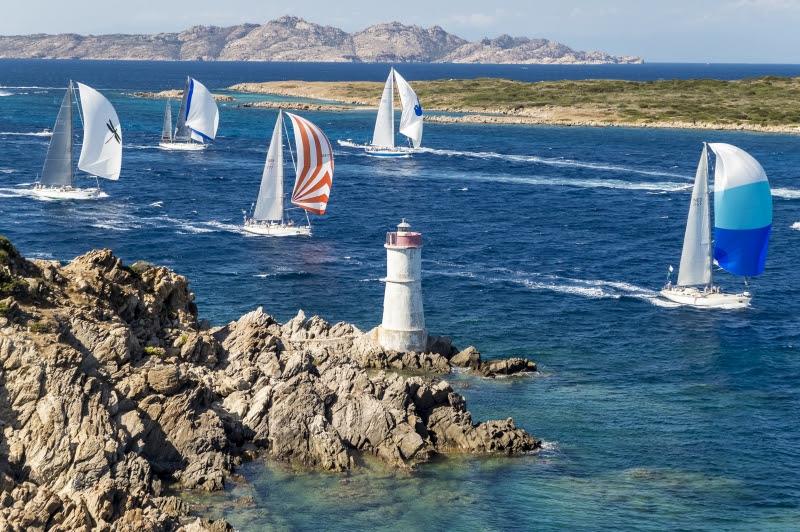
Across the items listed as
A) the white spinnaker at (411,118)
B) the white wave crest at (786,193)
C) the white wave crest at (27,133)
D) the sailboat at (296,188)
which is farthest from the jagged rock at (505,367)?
the white wave crest at (27,133)

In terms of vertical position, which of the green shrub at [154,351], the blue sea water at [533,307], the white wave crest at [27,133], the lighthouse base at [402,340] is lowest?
the blue sea water at [533,307]

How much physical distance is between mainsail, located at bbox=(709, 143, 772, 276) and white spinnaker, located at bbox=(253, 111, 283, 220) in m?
38.9

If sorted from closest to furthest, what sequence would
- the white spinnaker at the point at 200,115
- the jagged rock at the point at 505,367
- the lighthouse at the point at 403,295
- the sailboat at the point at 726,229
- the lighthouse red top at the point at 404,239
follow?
1. the lighthouse red top at the point at 404,239
2. the lighthouse at the point at 403,295
3. the jagged rock at the point at 505,367
4. the sailboat at the point at 726,229
5. the white spinnaker at the point at 200,115

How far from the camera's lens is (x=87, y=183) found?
125m

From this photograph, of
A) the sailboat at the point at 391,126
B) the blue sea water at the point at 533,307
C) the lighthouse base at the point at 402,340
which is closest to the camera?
the blue sea water at the point at 533,307

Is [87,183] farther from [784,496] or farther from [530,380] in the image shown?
[784,496]

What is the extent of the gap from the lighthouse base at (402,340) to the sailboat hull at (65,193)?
6360 cm

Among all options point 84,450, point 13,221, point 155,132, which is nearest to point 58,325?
point 84,450

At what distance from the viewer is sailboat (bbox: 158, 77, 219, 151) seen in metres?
162

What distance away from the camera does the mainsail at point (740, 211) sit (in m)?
74.9

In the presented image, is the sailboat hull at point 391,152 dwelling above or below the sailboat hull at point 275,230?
above

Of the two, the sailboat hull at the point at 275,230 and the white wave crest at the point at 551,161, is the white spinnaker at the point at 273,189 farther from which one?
the white wave crest at the point at 551,161

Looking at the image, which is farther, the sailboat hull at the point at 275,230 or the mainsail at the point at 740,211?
the sailboat hull at the point at 275,230

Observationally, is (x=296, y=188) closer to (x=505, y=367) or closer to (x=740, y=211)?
(x=740, y=211)
